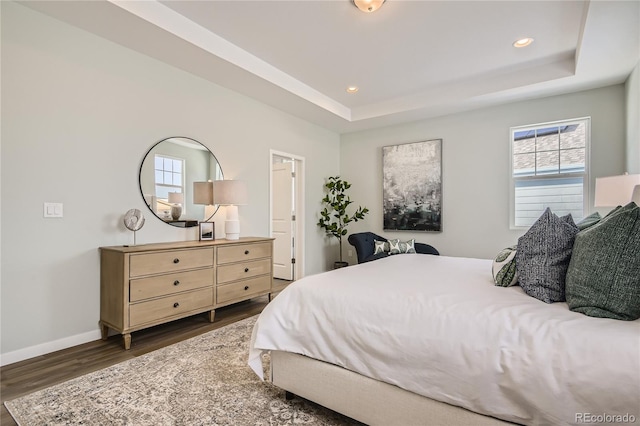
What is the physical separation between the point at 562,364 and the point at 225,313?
10.5 ft

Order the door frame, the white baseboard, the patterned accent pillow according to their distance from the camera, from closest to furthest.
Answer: the white baseboard < the patterned accent pillow < the door frame

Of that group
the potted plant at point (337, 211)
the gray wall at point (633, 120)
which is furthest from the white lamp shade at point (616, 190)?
the potted plant at point (337, 211)

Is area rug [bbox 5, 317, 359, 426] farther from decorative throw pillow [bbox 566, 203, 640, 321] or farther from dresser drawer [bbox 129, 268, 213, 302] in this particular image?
decorative throw pillow [bbox 566, 203, 640, 321]

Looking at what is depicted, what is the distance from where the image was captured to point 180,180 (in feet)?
11.3

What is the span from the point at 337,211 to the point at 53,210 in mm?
4039

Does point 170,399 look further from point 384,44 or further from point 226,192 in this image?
point 384,44

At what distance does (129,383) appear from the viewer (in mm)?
2033

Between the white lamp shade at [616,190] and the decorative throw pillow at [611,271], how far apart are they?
1.65 metres

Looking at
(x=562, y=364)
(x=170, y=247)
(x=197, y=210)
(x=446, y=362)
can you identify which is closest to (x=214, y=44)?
(x=197, y=210)

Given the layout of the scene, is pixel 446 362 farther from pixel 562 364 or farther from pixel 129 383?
pixel 129 383

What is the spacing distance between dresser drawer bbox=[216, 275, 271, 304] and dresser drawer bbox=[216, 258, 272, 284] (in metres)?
0.06

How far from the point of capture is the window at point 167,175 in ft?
10.7

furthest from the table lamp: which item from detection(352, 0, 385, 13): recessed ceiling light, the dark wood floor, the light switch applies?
detection(352, 0, 385, 13): recessed ceiling light

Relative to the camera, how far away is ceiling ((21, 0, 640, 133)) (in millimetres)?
2596
